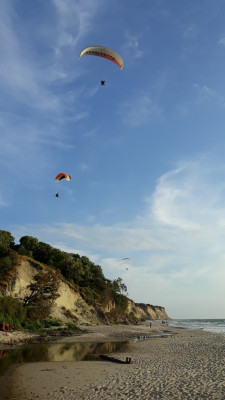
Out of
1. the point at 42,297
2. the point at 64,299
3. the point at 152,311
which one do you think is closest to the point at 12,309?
the point at 42,297

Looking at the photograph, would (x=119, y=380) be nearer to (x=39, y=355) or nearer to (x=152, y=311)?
(x=39, y=355)

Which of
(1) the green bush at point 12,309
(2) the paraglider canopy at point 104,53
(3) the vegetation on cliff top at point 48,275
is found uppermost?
(2) the paraglider canopy at point 104,53

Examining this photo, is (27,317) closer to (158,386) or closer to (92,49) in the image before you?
(158,386)

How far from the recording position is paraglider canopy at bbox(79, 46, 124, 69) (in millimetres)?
21281

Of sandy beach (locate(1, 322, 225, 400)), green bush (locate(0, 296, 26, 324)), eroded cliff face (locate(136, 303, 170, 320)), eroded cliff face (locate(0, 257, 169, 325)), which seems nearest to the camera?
sandy beach (locate(1, 322, 225, 400))

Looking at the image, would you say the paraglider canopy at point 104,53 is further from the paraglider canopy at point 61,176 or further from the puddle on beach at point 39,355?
the puddle on beach at point 39,355

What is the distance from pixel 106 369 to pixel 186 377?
13.1 feet

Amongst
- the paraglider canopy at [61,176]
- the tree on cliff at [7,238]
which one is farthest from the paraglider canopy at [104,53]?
the tree on cliff at [7,238]

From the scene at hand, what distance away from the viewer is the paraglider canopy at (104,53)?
69.8 ft

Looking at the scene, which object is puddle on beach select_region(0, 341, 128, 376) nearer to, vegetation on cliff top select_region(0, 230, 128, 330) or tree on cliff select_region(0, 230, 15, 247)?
vegetation on cliff top select_region(0, 230, 128, 330)

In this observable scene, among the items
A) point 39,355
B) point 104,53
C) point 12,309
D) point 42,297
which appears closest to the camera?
point 39,355

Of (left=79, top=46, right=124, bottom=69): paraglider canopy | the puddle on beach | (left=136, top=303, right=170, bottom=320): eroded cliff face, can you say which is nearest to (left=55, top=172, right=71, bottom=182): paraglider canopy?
(left=79, top=46, right=124, bottom=69): paraglider canopy

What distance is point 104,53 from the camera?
70.9 ft

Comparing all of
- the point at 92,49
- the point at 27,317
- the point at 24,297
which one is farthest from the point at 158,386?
the point at 24,297
